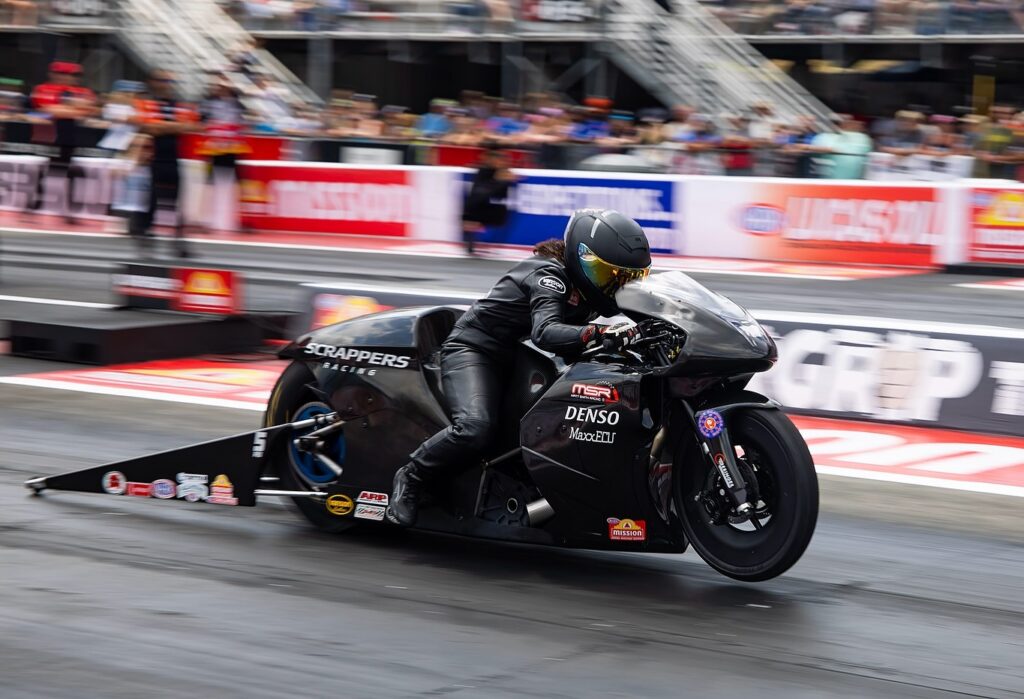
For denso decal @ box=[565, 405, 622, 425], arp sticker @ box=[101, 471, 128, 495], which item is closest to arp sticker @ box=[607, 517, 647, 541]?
denso decal @ box=[565, 405, 622, 425]

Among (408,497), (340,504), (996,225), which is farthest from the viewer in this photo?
(996,225)

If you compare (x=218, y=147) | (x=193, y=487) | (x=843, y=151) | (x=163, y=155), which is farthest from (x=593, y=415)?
(x=218, y=147)

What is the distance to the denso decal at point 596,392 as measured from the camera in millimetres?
6205

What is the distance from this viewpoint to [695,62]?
29438 mm

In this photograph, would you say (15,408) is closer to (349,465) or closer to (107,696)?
(349,465)

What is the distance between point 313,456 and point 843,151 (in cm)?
1790

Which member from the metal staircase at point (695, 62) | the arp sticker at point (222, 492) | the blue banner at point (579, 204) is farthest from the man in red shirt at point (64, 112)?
the arp sticker at point (222, 492)

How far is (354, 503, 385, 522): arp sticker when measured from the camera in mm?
6980

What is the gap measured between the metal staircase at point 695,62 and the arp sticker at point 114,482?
21.1m

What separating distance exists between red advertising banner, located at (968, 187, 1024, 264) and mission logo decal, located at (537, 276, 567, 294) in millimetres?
14969

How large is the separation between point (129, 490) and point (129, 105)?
2340cm

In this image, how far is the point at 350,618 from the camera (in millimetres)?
5855

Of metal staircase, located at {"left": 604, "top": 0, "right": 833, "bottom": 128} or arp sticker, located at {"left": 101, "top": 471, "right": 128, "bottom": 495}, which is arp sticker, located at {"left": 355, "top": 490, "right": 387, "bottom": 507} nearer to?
arp sticker, located at {"left": 101, "top": 471, "right": 128, "bottom": 495}

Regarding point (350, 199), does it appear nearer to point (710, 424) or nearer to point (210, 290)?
point (210, 290)
